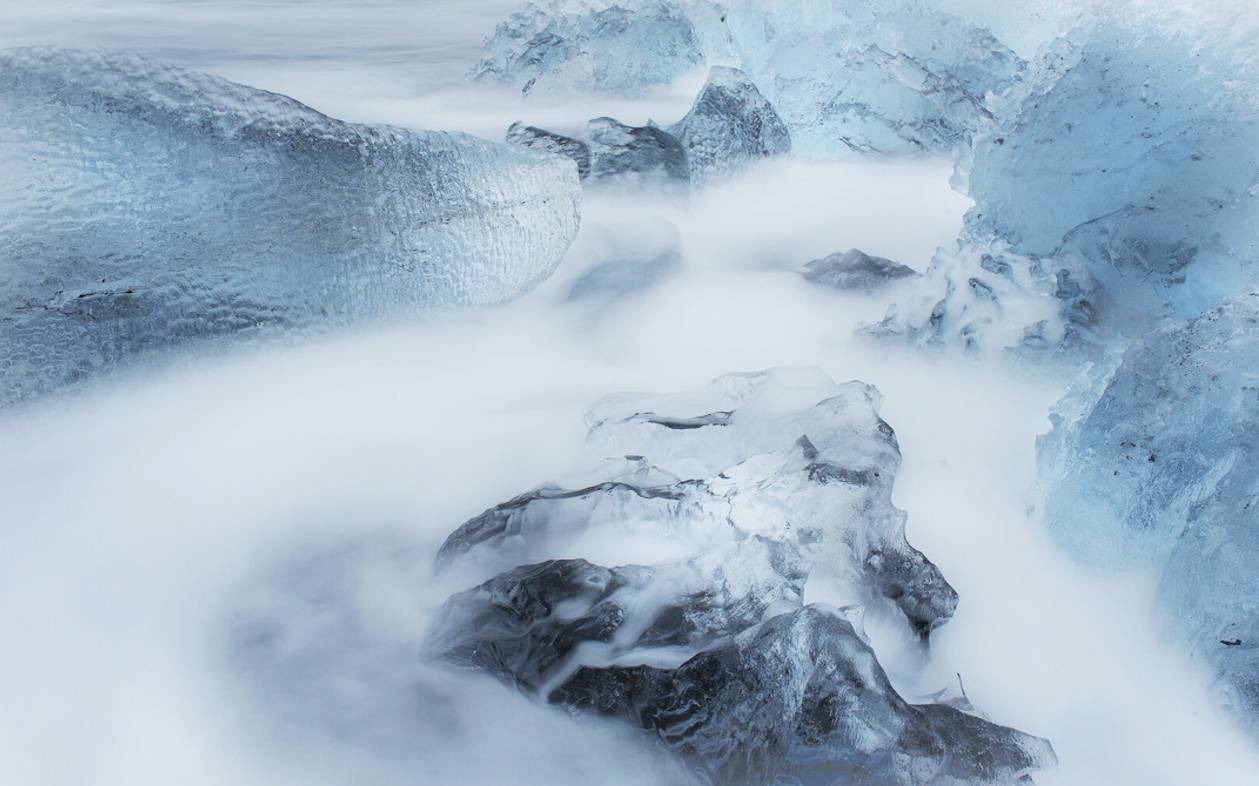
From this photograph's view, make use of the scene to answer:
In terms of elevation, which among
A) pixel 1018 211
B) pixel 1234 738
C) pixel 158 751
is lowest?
pixel 158 751

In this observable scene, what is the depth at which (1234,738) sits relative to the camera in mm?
1017

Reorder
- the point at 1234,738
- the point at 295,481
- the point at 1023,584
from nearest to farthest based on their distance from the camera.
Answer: the point at 1234,738 < the point at 1023,584 < the point at 295,481

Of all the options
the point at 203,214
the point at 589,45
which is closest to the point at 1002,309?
the point at 203,214

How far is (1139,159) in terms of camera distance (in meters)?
1.79

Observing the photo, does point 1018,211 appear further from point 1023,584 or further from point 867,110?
point 867,110

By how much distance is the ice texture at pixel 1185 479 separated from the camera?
1.06 meters

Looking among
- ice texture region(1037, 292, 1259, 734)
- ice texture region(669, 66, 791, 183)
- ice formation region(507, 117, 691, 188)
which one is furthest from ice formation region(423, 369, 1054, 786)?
ice texture region(669, 66, 791, 183)

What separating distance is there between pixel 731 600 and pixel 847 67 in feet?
7.94

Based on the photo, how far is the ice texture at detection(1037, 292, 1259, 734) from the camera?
1061 mm

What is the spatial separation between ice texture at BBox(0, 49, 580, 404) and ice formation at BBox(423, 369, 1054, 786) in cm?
66

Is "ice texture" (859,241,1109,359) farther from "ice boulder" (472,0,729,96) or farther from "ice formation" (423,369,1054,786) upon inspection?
"ice boulder" (472,0,729,96)

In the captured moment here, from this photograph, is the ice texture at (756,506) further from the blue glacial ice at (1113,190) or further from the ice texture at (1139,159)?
the ice texture at (1139,159)

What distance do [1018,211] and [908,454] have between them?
28.5 inches

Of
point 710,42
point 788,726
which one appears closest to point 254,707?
point 788,726
